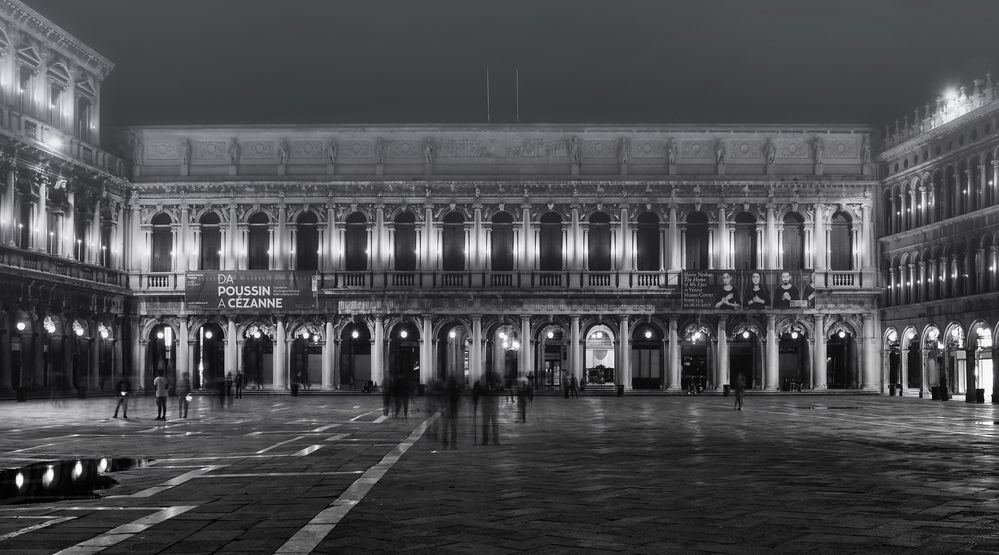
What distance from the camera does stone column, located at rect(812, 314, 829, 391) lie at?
192 feet

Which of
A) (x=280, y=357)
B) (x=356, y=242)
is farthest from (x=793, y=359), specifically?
(x=280, y=357)

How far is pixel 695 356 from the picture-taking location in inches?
2355

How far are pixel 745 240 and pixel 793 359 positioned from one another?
6.97 metres

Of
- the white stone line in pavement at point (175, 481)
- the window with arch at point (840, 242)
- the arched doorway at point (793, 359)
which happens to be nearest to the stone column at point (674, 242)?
the arched doorway at point (793, 359)

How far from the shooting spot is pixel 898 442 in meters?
24.2

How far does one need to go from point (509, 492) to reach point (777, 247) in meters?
46.1

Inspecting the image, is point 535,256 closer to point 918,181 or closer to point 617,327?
point 617,327

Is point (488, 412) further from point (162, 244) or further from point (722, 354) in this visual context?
point (162, 244)

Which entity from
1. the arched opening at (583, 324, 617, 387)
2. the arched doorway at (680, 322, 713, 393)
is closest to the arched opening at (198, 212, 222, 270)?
→ the arched opening at (583, 324, 617, 387)

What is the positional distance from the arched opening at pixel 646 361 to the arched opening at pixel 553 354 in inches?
144

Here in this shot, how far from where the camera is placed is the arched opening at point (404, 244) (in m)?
59.0

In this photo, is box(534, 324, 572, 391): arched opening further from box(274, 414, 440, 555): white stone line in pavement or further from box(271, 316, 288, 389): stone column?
box(274, 414, 440, 555): white stone line in pavement

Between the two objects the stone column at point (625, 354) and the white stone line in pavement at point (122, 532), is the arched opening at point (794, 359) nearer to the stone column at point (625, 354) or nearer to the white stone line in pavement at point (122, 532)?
the stone column at point (625, 354)

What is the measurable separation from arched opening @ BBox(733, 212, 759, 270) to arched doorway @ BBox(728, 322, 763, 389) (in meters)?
3.32
